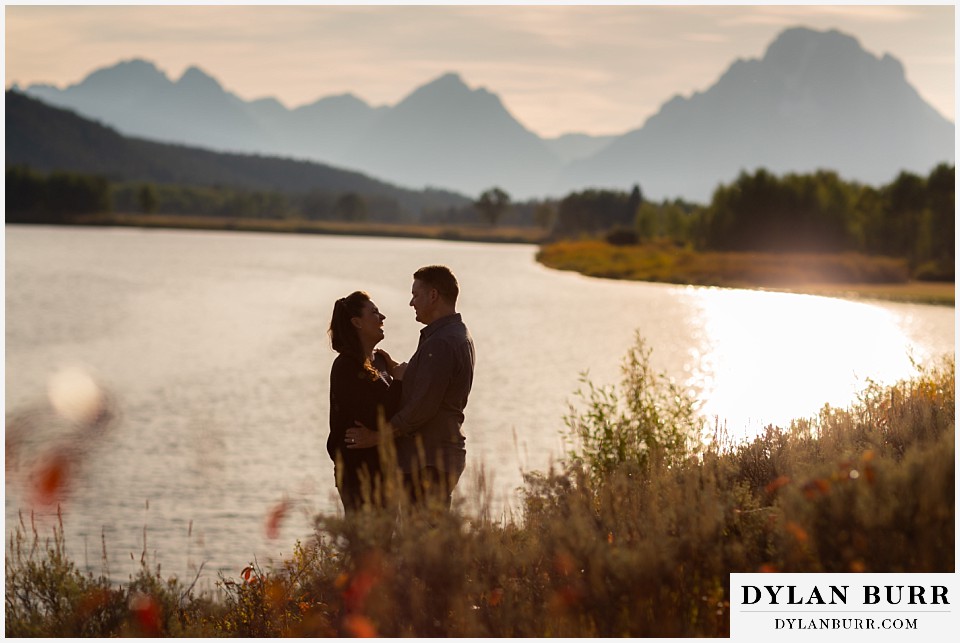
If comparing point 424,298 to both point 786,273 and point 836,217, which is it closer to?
point 786,273

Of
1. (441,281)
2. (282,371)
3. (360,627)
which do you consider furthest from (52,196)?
(360,627)

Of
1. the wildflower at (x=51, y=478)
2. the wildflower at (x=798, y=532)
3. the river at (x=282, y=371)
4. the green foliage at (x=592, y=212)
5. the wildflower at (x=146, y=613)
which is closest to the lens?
the wildflower at (x=798, y=532)

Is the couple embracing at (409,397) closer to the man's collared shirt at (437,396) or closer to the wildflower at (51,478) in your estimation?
the man's collared shirt at (437,396)

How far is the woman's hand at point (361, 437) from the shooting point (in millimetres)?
6410

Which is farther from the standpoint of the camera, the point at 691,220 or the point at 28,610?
the point at 691,220

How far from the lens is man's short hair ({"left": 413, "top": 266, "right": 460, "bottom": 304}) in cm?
647

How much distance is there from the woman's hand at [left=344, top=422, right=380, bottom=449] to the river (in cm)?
106

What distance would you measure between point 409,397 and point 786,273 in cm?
6454

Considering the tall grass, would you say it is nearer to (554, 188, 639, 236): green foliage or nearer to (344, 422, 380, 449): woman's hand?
(344, 422, 380, 449): woman's hand

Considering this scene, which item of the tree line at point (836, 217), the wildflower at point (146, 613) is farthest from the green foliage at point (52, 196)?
the wildflower at point (146, 613)

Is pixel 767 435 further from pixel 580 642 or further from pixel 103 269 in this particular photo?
pixel 103 269

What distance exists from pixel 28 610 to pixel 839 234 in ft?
243

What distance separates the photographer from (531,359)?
35.3 meters

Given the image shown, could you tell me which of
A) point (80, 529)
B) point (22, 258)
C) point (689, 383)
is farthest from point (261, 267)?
point (80, 529)
